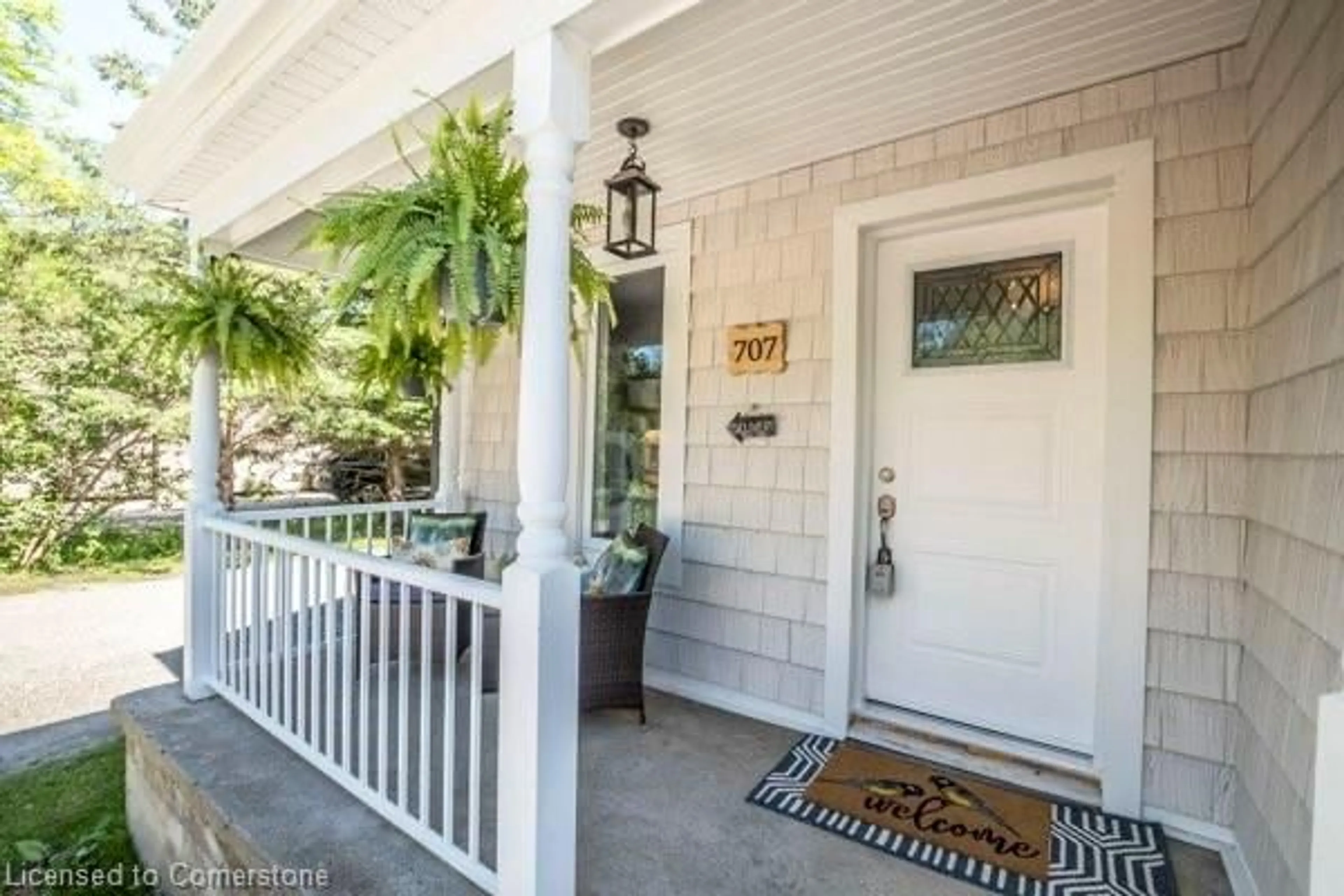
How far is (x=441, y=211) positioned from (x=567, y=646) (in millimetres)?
1169

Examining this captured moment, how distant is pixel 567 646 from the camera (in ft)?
5.62

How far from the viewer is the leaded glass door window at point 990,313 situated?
8.64ft

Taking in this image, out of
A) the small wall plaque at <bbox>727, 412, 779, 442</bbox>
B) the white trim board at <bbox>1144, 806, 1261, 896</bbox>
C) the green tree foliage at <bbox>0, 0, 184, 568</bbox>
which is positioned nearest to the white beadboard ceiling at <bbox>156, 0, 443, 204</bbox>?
the small wall plaque at <bbox>727, 412, 779, 442</bbox>

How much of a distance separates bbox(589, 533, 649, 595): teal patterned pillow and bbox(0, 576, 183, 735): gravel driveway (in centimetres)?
252

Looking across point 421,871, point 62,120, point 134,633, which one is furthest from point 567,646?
point 62,120

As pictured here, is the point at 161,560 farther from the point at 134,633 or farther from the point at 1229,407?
the point at 1229,407

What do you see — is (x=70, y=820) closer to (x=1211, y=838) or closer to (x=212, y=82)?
(x=212, y=82)

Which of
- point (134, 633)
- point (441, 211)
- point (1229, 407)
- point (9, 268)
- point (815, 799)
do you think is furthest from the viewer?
point (9, 268)

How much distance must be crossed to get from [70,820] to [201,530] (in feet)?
4.17

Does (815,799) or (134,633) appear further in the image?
(134,633)

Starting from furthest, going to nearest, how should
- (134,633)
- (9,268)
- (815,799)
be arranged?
(9,268), (134,633), (815,799)

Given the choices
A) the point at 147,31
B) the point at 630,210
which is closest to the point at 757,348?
the point at 630,210

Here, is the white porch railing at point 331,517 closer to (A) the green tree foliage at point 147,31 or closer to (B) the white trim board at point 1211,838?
(B) the white trim board at point 1211,838

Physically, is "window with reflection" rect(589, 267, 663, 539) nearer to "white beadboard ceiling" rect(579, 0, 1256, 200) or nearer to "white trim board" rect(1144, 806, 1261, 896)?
"white beadboard ceiling" rect(579, 0, 1256, 200)
